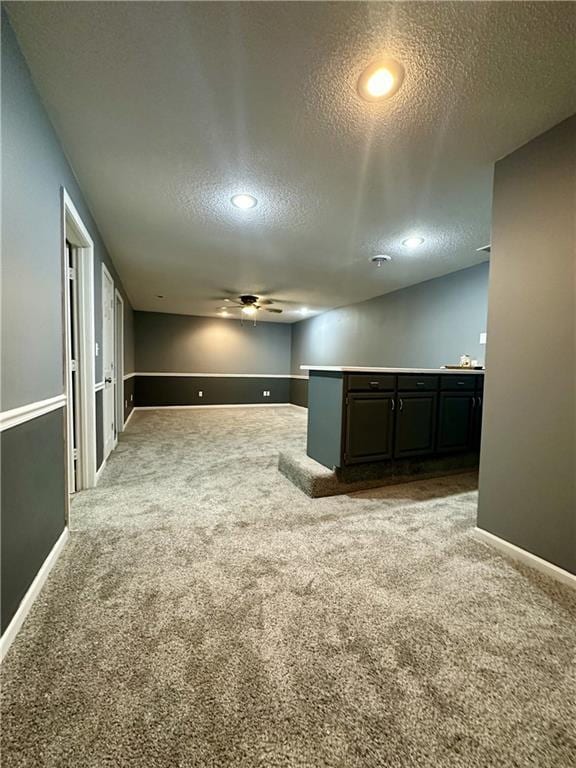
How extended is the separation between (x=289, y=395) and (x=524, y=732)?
7.74 meters

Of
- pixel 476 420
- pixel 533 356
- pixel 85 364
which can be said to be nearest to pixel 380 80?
pixel 533 356

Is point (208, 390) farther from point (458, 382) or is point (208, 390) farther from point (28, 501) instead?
point (28, 501)

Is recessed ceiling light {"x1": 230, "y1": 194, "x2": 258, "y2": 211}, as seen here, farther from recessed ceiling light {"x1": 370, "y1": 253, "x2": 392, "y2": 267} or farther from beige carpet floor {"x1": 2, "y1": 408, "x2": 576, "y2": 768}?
beige carpet floor {"x1": 2, "y1": 408, "x2": 576, "y2": 768}

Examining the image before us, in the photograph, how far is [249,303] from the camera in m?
5.42

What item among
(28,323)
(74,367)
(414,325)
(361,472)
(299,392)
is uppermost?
(414,325)

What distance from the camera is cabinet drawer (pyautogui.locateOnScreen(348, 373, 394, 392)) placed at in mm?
2523

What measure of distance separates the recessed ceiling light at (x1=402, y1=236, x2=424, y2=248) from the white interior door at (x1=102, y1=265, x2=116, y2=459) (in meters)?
3.06

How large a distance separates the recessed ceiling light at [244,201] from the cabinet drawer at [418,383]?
189cm

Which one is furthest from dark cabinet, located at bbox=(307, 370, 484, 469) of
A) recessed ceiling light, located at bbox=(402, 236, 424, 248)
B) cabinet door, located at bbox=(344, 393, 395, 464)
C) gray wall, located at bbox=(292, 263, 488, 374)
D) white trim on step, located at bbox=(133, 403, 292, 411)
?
white trim on step, located at bbox=(133, 403, 292, 411)

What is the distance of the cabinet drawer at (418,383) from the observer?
8.98 ft

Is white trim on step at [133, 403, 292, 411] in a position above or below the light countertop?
below

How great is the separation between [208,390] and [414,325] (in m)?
5.13

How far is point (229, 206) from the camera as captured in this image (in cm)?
248

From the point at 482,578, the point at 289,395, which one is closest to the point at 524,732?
the point at 482,578
